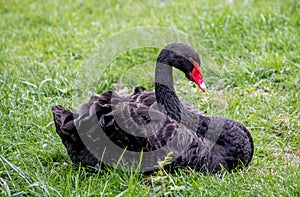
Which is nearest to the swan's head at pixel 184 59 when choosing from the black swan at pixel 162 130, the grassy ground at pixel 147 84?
the black swan at pixel 162 130

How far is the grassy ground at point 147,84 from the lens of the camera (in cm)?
321

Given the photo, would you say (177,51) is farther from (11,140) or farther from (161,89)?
(11,140)

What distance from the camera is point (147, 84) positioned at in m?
5.15

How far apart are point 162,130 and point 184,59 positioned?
22.3 inches

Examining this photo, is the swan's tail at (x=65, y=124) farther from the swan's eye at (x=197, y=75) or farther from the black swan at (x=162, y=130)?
the swan's eye at (x=197, y=75)

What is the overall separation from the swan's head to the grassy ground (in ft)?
2.44

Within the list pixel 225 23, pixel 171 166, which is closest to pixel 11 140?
pixel 171 166

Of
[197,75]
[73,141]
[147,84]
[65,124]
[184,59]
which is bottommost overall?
[147,84]

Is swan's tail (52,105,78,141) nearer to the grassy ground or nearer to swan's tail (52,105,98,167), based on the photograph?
swan's tail (52,105,98,167)

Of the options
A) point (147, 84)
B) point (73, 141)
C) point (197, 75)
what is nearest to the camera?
point (73, 141)

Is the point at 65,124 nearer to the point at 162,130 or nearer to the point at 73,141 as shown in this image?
the point at 73,141

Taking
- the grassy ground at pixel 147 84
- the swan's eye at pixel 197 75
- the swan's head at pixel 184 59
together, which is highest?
the swan's head at pixel 184 59

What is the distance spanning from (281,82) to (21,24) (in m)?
3.51

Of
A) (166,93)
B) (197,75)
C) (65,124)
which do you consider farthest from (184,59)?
(65,124)
